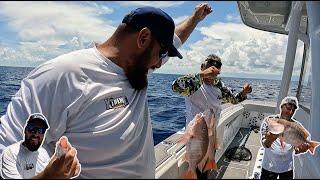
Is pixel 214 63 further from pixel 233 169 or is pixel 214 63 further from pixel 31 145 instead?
pixel 31 145

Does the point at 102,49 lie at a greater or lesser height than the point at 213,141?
greater

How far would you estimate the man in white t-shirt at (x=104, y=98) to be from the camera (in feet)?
3.55

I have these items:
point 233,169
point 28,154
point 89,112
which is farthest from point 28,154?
point 233,169

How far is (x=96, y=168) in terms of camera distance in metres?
1.13

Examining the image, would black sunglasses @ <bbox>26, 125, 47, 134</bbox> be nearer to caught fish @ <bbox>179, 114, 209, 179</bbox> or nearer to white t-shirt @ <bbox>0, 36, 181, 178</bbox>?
white t-shirt @ <bbox>0, 36, 181, 178</bbox>

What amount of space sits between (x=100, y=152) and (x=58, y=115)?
17 centimetres

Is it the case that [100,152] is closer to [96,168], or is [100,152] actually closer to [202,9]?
[96,168]

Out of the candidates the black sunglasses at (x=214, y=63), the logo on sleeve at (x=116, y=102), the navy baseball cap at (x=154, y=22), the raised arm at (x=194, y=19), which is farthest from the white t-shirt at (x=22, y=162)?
the black sunglasses at (x=214, y=63)

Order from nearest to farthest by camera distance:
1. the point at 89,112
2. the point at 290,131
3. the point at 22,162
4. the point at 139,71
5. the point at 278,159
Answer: the point at 290,131 < the point at 22,162 < the point at 89,112 < the point at 139,71 < the point at 278,159

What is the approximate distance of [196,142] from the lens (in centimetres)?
91

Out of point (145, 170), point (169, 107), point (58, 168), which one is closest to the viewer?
point (58, 168)

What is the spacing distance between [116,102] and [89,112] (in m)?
0.09

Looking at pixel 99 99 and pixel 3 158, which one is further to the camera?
pixel 99 99

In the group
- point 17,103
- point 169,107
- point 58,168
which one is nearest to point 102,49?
point 17,103
